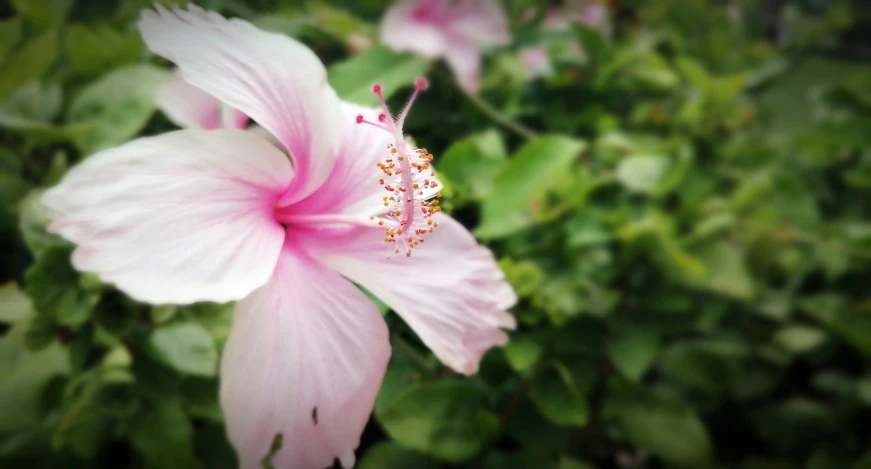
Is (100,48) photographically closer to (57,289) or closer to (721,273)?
(57,289)

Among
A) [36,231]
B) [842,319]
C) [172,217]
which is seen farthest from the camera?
[842,319]

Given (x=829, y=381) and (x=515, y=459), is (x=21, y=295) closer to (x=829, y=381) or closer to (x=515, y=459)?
(x=515, y=459)

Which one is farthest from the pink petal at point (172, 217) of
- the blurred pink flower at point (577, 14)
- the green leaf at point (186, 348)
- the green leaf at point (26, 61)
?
the blurred pink flower at point (577, 14)

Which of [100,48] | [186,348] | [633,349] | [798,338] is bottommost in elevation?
[798,338]

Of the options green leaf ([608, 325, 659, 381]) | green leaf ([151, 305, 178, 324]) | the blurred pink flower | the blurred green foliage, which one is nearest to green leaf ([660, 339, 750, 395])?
the blurred green foliage

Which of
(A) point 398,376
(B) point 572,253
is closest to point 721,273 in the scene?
(B) point 572,253
